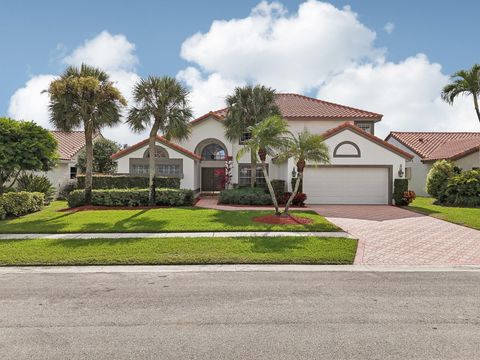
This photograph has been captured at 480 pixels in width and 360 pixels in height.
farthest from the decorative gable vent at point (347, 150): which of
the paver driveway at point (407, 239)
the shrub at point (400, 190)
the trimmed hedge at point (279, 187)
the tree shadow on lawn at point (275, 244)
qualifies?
the tree shadow on lawn at point (275, 244)

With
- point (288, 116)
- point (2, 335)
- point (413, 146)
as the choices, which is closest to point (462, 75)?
point (413, 146)

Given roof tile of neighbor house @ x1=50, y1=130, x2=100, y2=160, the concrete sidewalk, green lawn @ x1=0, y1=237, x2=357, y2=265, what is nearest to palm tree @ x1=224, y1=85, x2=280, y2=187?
the concrete sidewalk

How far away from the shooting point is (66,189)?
23469 mm

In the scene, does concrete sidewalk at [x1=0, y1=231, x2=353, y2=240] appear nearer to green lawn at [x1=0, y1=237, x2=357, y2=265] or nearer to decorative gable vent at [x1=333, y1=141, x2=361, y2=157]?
green lawn at [x1=0, y1=237, x2=357, y2=265]

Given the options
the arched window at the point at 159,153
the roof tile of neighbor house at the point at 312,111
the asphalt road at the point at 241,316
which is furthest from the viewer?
the roof tile of neighbor house at the point at 312,111

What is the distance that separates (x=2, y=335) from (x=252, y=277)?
14.3 feet

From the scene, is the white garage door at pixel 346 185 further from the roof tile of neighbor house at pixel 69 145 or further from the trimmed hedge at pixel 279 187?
the roof tile of neighbor house at pixel 69 145

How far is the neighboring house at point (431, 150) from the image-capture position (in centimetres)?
2467

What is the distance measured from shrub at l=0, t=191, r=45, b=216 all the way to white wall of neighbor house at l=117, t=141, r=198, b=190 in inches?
296

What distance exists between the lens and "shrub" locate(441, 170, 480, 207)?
1986cm

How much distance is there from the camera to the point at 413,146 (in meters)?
30.8

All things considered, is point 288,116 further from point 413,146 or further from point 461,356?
point 461,356

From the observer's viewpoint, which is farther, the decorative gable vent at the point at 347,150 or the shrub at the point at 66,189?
the shrub at the point at 66,189

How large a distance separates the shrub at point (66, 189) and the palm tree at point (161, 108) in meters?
9.40
